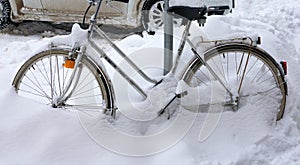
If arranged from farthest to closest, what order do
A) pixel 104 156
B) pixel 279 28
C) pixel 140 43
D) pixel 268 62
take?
pixel 279 28, pixel 140 43, pixel 268 62, pixel 104 156

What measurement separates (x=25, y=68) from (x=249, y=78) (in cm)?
190

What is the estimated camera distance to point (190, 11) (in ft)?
9.60

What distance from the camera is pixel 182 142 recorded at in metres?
2.97

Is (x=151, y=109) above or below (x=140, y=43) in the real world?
below

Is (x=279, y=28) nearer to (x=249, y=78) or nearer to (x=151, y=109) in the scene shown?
(x=249, y=78)

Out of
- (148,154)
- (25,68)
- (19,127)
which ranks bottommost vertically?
(148,154)

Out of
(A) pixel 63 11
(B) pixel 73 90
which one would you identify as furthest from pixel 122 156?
(A) pixel 63 11

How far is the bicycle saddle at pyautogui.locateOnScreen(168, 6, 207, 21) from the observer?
2912 millimetres

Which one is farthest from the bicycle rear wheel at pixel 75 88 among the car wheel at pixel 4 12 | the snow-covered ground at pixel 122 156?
the car wheel at pixel 4 12

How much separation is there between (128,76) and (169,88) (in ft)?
1.22

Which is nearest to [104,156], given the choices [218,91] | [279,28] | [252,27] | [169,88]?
[169,88]

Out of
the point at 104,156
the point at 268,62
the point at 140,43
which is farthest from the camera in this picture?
the point at 140,43

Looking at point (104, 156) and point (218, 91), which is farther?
point (218, 91)

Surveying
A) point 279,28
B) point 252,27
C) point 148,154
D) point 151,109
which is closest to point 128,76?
point 151,109
